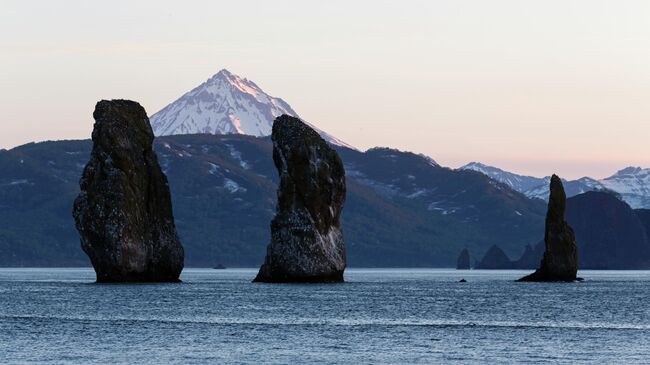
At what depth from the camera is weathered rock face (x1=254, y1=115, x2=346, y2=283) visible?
171 meters

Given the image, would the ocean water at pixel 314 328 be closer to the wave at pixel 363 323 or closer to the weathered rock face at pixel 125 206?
the wave at pixel 363 323

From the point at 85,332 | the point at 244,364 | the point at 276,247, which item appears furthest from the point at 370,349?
the point at 276,247

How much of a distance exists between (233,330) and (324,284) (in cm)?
7400

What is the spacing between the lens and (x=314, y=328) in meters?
106

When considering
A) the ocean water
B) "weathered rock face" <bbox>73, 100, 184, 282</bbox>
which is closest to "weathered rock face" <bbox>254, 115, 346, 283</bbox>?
the ocean water

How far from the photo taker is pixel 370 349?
88.2 meters

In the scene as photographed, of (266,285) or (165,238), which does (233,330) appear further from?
(266,285)

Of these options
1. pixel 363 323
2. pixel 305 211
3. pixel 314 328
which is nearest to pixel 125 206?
pixel 305 211

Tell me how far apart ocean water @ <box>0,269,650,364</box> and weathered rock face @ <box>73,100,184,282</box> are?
473cm

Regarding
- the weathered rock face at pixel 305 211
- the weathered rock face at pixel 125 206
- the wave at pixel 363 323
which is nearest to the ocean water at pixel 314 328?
the wave at pixel 363 323

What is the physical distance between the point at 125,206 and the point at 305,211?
70.1 ft

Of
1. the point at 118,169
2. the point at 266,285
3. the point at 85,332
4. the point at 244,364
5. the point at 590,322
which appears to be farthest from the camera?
the point at 266,285

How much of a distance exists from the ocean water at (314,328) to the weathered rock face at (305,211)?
6.14 m

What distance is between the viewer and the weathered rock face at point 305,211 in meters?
171
